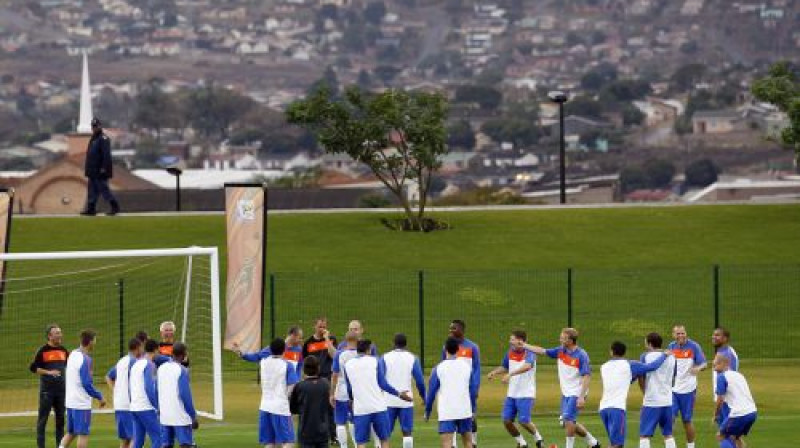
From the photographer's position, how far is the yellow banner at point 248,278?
34312 mm

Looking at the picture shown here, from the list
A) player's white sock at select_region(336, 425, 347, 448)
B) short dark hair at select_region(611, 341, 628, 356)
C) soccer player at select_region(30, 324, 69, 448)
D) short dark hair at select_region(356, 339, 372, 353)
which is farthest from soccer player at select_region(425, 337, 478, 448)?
soccer player at select_region(30, 324, 69, 448)

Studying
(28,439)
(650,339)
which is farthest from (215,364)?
(650,339)

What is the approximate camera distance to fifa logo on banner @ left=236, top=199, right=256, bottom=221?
34.7 metres

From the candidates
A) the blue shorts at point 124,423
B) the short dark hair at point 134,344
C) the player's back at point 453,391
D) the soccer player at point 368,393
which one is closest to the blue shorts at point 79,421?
the blue shorts at point 124,423

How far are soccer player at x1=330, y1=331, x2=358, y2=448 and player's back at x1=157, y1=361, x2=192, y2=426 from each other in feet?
8.11

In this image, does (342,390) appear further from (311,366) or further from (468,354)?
(311,366)

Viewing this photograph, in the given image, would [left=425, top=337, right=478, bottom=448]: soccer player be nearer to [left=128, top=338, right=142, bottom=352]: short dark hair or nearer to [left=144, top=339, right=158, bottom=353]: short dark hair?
[left=144, top=339, right=158, bottom=353]: short dark hair

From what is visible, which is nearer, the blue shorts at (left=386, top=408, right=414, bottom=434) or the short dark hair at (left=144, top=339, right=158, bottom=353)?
the short dark hair at (left=144, top=339, right=158, bottom=353)

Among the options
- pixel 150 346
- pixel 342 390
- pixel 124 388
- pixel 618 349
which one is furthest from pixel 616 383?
pixel 124 388

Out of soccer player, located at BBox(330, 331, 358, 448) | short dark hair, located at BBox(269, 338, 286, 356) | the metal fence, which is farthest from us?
the metal fence

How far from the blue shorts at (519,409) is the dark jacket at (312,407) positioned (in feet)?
13.8

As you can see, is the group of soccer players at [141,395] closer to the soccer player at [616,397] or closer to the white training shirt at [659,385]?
the soccer player at [616,397]

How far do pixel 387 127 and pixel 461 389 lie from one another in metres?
30.3

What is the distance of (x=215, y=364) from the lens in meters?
32.4
